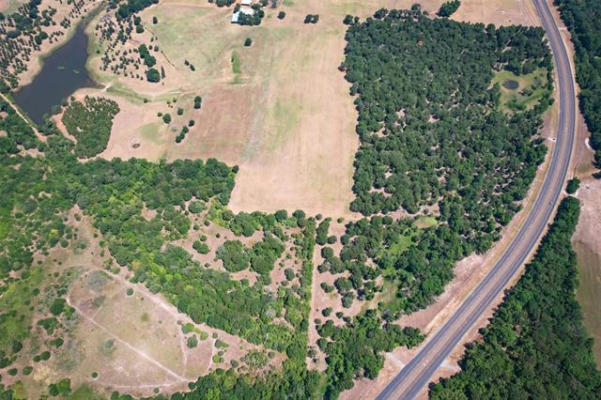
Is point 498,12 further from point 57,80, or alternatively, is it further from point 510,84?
point 57,80

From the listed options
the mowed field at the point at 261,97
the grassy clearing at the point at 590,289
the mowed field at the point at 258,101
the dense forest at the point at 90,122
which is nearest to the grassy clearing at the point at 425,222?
the mowed field at the point at 261,97

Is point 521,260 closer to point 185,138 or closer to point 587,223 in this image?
point 587,223

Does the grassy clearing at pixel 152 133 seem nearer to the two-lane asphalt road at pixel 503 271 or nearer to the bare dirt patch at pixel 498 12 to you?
the two-lane asphalt road at pixel 503 271

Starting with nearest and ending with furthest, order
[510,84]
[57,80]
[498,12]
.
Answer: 1. [510,84]
2. [57,80]
3. [498,12]

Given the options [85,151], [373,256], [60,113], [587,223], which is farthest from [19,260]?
[587,223]

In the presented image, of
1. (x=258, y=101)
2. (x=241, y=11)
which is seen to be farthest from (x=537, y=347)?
(x=241, y=11)

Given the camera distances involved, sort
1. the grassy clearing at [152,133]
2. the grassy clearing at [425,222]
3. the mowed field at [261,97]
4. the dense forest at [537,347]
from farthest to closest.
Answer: the grassy clearing at [152,133], the mowed field at [261,97], the grassy clearing at [425,222], the dense forest at [537,347]

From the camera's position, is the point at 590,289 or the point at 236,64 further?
the point at 236,64
